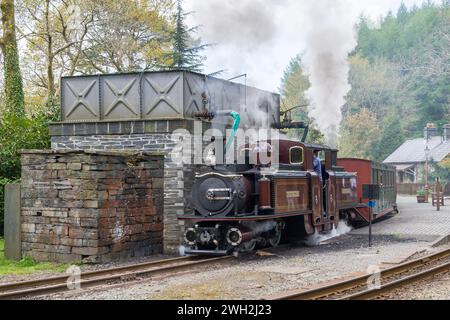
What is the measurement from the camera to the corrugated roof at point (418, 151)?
52.2 meters

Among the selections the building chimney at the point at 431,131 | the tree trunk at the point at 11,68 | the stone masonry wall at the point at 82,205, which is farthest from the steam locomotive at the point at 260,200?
the building chimney at the point at 431,131

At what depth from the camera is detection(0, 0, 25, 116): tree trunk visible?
20.8 m

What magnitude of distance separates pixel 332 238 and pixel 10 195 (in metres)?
8.41

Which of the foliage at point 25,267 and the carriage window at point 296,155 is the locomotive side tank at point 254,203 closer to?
the carriage window at point 296,155

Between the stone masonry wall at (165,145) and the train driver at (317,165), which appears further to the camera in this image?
the train driver at (317,165)

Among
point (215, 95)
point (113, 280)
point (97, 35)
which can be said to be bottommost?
point (113, 280)

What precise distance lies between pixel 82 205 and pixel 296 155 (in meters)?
5.04

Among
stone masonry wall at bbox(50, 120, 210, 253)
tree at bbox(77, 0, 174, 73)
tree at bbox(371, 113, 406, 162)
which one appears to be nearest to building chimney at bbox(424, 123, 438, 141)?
tree at bbox(371, 113, 406, 162)

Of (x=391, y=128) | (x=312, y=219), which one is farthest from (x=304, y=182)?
(x=391, y=128)

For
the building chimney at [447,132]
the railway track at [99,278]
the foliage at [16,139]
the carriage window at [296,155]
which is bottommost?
the railway track at [99,278]

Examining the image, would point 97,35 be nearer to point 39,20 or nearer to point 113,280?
point 39,20

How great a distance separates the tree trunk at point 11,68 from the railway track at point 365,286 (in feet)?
46.4

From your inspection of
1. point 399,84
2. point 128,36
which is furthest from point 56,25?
point 399,84

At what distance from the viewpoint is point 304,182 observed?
14227 millimetres
